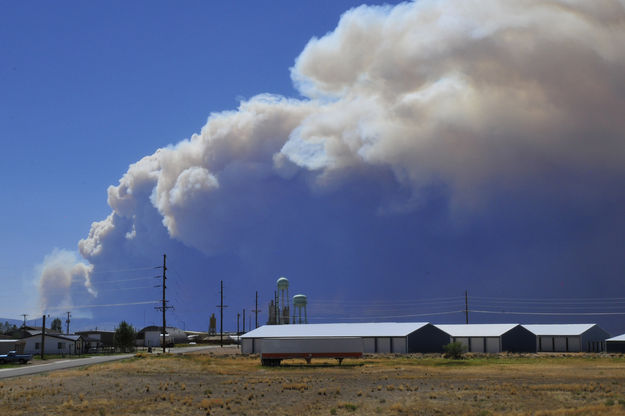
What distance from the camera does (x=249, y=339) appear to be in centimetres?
11244

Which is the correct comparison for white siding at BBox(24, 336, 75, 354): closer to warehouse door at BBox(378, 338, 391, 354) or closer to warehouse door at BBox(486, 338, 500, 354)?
warehouse door at BBox(378, 338, 391, 354)

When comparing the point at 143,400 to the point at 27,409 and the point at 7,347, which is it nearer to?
the point at 27,409

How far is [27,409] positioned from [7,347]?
94.7 meters

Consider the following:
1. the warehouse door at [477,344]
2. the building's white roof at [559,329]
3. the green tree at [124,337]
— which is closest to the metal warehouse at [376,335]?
the warehouse door at [477,344]

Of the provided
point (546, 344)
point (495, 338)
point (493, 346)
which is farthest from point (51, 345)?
point (546, 344)

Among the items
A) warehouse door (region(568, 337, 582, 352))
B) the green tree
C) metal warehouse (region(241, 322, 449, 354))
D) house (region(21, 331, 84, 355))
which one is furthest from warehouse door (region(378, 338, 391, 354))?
house (region(21, 331, 84, 355))

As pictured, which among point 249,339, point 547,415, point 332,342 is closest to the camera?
point 547,415

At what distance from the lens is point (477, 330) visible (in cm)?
12125

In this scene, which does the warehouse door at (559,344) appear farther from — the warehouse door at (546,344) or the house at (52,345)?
the house at (52,345)

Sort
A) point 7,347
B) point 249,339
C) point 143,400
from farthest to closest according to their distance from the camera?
point 7,347 → point 249,339 → point 143,400

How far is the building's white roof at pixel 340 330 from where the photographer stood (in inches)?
4254

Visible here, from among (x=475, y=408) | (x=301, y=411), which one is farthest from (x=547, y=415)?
(x=301, y=411)

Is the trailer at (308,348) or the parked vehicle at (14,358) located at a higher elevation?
the trailer at (308,348)

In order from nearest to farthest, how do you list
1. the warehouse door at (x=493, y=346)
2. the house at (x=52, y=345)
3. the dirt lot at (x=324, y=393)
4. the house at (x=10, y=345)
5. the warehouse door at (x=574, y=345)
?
the dirt lot at (x=324, y=393) → the warehouse door at (x=493, y=346) → the house at (x=10, y=345) → the warehouse door at (x=574, y=345) → the house at (x=52, y=345)
